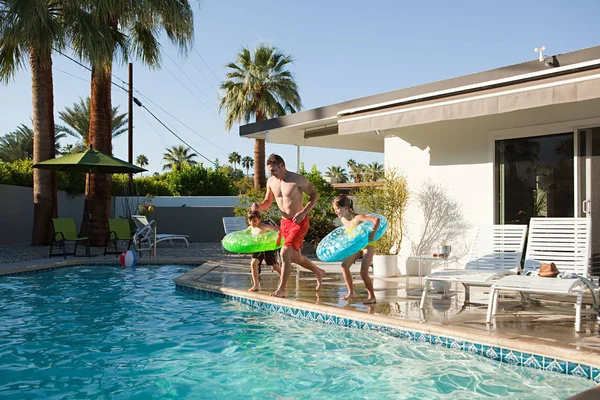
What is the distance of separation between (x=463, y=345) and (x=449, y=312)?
106 cm

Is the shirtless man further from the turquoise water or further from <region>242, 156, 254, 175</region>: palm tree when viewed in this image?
<region>242, 156, 254, 175</region>: palm tree

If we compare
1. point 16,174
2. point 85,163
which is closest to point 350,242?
point 85,163

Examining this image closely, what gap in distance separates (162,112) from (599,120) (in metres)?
30.4

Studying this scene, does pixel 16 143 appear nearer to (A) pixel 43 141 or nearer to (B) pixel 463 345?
(A) pixel 43 141

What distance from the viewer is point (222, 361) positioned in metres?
4.91

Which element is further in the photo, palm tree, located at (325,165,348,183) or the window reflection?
palm tree, located at (325,165,348,183)

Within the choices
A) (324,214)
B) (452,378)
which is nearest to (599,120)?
(452,378)

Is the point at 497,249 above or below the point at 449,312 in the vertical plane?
above

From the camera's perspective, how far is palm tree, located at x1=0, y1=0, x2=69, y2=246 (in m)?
12.4

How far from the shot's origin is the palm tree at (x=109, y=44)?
13.1m

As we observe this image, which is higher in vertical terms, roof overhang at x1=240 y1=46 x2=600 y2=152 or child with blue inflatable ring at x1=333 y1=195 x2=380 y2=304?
roof overhang at x1=240 y1=46 x2=600 y2=152

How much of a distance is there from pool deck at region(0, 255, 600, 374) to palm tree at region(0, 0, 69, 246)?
23.2ft

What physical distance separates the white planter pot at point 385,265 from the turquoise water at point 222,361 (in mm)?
2742

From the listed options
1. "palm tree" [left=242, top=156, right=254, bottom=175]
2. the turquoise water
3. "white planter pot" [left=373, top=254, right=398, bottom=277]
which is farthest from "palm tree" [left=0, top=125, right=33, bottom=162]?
"palm tree" [left=242, top=156, right=254, bottom=175]
